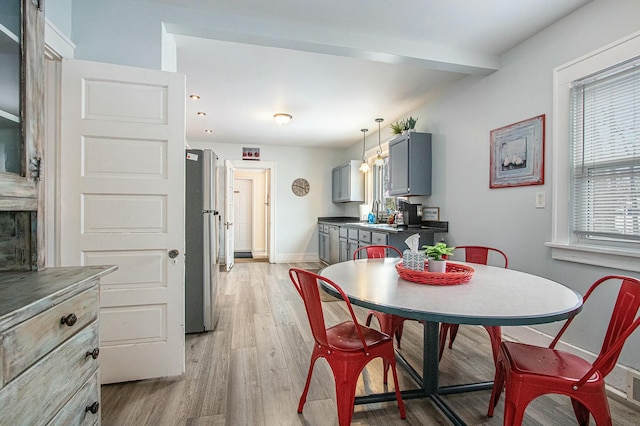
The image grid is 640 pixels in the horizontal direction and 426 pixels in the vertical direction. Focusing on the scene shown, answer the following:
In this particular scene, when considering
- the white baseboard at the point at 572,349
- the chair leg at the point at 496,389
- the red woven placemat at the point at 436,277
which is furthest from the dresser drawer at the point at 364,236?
the chair leg at the point at 496,389

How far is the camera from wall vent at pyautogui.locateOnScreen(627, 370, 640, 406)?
183 cm

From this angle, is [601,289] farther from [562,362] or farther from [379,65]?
[379,65]

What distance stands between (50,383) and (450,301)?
142cm

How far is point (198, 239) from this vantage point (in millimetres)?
2846

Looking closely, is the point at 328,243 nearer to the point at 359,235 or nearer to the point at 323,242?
the point at 323,242

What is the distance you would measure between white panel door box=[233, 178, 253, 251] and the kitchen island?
2.33 metres

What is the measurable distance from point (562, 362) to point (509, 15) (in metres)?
2.26

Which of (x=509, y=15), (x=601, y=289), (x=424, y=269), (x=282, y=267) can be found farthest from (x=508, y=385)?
(x=282, y=267)

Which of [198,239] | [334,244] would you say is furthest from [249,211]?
[198,239]

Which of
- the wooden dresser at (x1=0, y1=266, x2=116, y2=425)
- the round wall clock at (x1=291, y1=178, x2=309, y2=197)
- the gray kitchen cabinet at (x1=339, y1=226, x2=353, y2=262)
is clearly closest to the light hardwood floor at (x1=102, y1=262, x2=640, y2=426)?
the wooden dresser at (x1=0, y1=266, x2=116, y2=425)

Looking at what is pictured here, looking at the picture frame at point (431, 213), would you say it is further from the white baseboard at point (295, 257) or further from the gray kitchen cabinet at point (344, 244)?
the white baseboard at point (295, 257)

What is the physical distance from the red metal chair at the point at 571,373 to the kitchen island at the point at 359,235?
7.18 feet

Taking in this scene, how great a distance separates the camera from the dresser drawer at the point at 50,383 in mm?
775

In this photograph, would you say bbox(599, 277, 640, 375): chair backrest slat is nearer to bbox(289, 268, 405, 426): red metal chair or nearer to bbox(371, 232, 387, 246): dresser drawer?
bbox(289, 268, 405, 426): red metal chair
